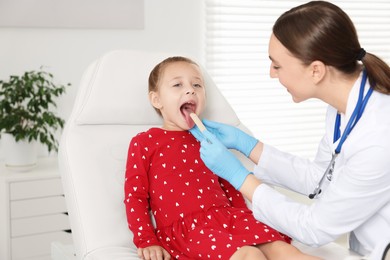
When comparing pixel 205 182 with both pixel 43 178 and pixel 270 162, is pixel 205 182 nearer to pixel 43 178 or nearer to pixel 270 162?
pixel 270 162

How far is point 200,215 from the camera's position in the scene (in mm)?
1642

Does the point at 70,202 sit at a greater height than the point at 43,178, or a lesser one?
greater

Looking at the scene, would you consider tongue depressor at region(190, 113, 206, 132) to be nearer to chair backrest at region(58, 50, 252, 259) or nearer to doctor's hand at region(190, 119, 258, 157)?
doctor's hand at region(190, 119, 258, 157)

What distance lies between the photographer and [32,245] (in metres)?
2.50

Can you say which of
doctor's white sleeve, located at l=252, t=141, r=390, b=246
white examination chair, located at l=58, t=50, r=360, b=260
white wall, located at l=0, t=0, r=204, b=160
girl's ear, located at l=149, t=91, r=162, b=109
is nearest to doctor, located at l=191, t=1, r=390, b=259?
doctor's white sleeve, located at l=252, t=141, r=390, b=246

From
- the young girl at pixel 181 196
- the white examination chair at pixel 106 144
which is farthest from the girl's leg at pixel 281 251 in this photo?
the white examination chair at pixel 106 144

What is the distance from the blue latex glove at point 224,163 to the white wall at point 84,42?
1450 millimetres

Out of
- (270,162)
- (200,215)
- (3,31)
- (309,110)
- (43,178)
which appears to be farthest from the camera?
(309,110)

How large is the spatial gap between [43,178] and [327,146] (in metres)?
1.32

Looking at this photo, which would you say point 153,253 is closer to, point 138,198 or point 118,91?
point 138,198

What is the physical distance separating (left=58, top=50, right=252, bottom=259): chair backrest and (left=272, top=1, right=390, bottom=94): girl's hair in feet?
2.01

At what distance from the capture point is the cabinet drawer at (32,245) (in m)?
2.48

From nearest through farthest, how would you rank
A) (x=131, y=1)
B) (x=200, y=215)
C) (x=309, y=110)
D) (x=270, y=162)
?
(x=200, y=215), (x=270, y=162), (x=131, y=1), (x=309, y=110)

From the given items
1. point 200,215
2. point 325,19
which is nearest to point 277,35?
point 325,19
